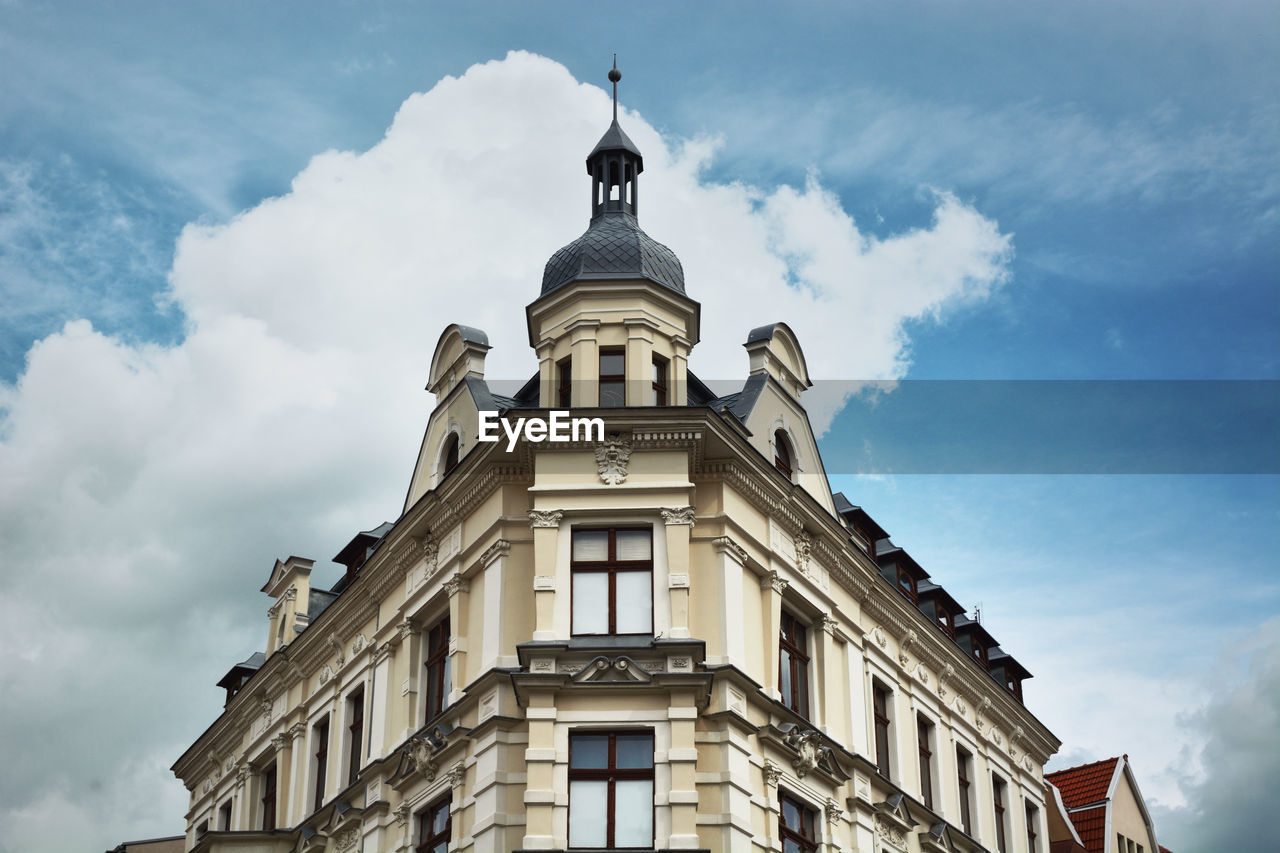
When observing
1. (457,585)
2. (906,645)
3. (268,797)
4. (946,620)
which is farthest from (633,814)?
(946,620)

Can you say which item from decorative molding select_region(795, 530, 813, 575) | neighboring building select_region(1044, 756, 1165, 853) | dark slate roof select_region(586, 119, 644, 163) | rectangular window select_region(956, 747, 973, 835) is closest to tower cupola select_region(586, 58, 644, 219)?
dark slate roof select_region(586, 119, 644, 163)

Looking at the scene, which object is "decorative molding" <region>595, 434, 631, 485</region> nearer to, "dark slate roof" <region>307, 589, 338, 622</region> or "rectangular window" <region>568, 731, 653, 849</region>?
"rectangular window" <region>568, 731, 653, 849</region>

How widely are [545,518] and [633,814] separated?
217 inches

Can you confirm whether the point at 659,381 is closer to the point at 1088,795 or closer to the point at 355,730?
the point at 355,730

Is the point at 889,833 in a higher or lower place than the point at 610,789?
higher

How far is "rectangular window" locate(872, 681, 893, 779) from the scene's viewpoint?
34.7 meters

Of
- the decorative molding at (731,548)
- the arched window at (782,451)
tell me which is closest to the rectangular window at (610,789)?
the decorative molding at (731,548)

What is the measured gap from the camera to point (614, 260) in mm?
33094

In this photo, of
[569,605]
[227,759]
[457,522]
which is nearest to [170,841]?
[227,759]

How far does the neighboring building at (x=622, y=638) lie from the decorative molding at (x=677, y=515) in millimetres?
50

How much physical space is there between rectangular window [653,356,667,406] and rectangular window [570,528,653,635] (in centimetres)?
293

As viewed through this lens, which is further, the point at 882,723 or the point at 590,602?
the point at 882,723

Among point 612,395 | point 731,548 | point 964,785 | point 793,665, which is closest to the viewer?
point 731,548

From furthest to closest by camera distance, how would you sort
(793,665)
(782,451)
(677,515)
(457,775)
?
(782,451)
(793,665)
(677,515)
(457,775)
